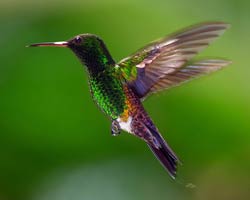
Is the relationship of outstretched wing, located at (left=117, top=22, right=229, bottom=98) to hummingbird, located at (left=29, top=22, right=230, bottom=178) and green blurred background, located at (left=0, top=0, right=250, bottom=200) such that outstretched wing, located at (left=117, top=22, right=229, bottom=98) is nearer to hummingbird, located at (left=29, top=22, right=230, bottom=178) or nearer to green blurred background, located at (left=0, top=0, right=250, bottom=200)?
hummingbird, located at (left=29, top=22, right=230, bottom=178)

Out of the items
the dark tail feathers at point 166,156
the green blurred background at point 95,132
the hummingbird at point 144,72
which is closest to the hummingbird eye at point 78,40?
the hummingbird at point 144,72

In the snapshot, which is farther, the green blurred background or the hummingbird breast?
the green blurred background

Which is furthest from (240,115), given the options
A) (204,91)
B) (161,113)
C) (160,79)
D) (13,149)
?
(160,79)

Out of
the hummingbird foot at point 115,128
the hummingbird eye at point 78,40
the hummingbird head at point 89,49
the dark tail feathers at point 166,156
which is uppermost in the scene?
the hummingbird eye at point 78,40

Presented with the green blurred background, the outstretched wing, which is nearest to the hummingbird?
the outstretched wing

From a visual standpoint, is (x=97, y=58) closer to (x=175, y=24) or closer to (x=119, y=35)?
(x=119, y=35)

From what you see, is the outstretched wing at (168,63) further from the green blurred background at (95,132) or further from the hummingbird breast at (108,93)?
the green blurred background at (95,132)

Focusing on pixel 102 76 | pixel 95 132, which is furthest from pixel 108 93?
pixel 95 132
